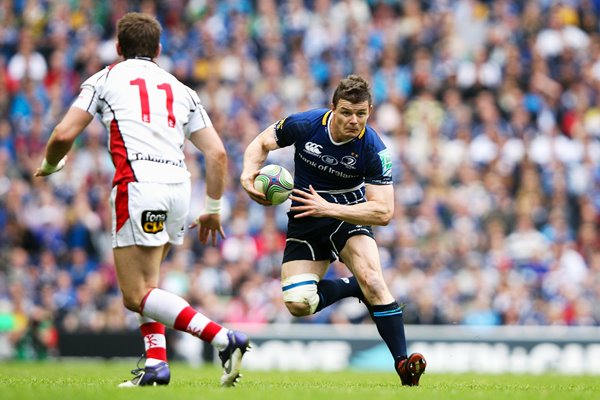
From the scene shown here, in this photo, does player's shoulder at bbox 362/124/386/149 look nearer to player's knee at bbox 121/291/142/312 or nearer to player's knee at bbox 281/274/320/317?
player's knee at bbox 281/274/320/317

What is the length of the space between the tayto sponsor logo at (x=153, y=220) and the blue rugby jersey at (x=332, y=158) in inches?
70.7

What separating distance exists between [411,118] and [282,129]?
1059 centimetres

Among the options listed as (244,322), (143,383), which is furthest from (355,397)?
Answer: (244,322)

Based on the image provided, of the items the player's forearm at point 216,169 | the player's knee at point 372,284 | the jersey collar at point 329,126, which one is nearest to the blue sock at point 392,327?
the player's knee at point 372,284

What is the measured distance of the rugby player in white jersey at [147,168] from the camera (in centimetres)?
715

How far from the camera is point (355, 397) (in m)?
6.68

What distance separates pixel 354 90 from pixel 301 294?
1.71 metres

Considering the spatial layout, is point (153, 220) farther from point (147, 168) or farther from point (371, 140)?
point (371, 140)

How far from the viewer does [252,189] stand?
8219 mm

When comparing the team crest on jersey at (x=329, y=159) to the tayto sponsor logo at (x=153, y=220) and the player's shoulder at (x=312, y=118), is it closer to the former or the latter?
the player's shoulder at (x=312, y=118)

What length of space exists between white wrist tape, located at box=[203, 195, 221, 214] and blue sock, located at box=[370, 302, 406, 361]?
162 centimetres

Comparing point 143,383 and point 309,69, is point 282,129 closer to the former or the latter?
point 143,383

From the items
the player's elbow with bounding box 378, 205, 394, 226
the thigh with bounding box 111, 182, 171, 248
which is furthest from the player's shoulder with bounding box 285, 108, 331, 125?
the thigh with bounding box 111, 182, 171, 248

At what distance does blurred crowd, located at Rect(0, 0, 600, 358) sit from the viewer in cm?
1609
